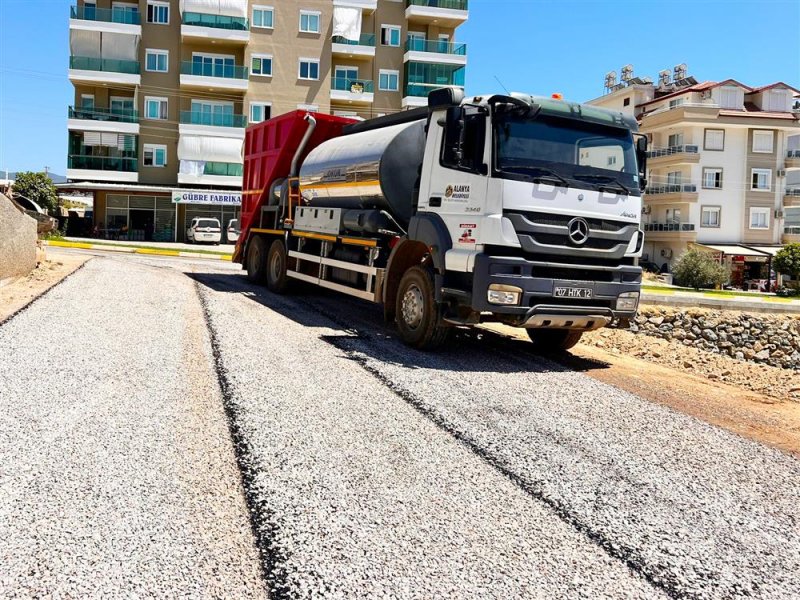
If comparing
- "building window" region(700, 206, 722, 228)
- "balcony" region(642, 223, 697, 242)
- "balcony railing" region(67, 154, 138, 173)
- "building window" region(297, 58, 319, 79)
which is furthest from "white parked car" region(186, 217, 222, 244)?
"building window" region(700, 206, 722, 228)

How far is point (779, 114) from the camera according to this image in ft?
193

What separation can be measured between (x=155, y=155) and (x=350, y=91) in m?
13.2

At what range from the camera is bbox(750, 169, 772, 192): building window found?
5856 cm

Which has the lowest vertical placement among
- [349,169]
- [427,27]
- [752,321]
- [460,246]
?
[752,321]

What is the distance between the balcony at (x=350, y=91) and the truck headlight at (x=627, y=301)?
42.6 metres

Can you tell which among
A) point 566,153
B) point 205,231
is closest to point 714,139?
point 205,231

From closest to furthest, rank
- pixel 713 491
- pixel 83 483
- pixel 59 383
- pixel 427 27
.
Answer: pixel 83 483
pixel 713 491
pixel 59 383
pixel 427 27

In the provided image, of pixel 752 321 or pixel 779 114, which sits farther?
pixel 779 114

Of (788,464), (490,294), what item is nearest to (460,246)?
(490,294)

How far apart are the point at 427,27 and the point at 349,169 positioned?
143ft

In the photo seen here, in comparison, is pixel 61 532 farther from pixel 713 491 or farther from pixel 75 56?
pixel 75 56

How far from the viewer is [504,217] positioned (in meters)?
8.66

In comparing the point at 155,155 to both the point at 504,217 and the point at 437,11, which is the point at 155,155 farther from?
the point at 504,217

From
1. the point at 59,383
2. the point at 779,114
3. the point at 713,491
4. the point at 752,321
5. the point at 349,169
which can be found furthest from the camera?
the point at 779,114
